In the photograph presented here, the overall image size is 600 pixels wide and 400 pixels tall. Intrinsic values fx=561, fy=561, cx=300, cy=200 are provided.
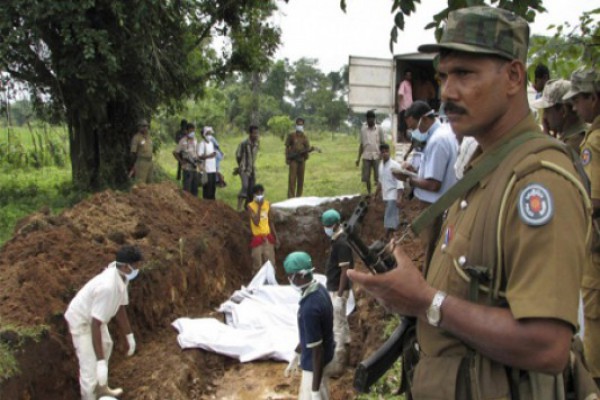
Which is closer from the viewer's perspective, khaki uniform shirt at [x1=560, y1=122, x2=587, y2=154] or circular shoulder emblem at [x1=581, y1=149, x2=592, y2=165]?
circular shoulder emblem at [x1=581, y1=149, x2=592, y2=165]

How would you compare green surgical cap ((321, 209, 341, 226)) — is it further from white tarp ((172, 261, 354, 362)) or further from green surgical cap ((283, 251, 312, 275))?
white tarp ((172, 261, 354, 362))

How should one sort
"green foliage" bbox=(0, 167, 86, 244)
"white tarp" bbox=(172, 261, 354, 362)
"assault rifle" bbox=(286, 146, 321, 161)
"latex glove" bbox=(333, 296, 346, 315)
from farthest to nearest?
1. "assault rifle" bbox=(286, 146, 321, 161)
2. "green foliage" bbox=(0, 167, 86, 244)
3. "white tarp" bbox=(172, 261, 354, 362)
4. "latex glove" bbox=(333, 296, 346, 315)

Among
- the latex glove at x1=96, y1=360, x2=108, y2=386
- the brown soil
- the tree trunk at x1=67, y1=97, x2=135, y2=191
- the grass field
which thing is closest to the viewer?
the latex glove at x1=96, y1=360, x2=108, y2=386

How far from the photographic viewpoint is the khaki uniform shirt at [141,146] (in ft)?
40.9

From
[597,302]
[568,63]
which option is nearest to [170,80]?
[568,63]

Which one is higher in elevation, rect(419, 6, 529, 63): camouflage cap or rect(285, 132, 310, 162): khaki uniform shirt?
rect(419, 6, 529, 63): camouflage cap

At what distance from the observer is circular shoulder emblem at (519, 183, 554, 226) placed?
4.53 feet

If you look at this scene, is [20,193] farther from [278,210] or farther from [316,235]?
[316,235]

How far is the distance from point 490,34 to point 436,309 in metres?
0.78

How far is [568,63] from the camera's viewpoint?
4207 millimetres

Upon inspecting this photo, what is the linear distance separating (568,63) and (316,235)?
9670 millimetres

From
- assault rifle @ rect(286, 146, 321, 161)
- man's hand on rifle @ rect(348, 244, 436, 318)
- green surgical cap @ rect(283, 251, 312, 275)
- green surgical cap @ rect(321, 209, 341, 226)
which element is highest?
man's hand on rifle @ rect(348, 244, 436, 318)

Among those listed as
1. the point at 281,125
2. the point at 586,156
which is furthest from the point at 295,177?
the point at 281,125

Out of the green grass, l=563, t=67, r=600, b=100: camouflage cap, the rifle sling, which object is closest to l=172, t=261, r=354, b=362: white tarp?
the green grass
